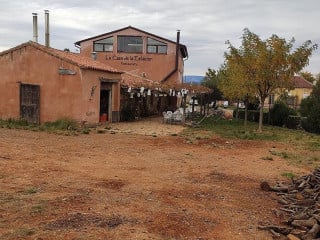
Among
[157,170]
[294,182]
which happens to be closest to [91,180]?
[157,170]

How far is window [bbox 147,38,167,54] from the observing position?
3522 centimetres

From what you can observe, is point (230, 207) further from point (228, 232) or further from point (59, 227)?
point (59, 227)

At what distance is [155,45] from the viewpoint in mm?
35344

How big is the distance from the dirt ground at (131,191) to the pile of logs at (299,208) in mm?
245

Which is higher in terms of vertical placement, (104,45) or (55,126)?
(104,45)

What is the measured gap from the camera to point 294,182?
391 inches

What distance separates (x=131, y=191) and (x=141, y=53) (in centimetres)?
2781

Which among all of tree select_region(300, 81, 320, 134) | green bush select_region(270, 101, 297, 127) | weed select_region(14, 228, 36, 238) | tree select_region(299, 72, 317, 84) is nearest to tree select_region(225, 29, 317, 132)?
tree select_region(300, 81, 320, 134)

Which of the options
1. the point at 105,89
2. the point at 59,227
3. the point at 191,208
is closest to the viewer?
the point at 59,227

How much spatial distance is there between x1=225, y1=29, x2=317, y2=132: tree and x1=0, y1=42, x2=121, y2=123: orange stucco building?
26.3ft

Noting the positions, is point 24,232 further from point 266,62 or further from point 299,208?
point 266,62

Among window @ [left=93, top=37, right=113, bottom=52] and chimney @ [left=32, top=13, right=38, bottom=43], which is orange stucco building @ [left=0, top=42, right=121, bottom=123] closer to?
chimney @ [left=32, top=13, right=38, bottom=43]

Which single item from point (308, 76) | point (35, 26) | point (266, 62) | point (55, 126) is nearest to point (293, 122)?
point (266, 62)

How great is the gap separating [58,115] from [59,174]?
11715 millimetres
